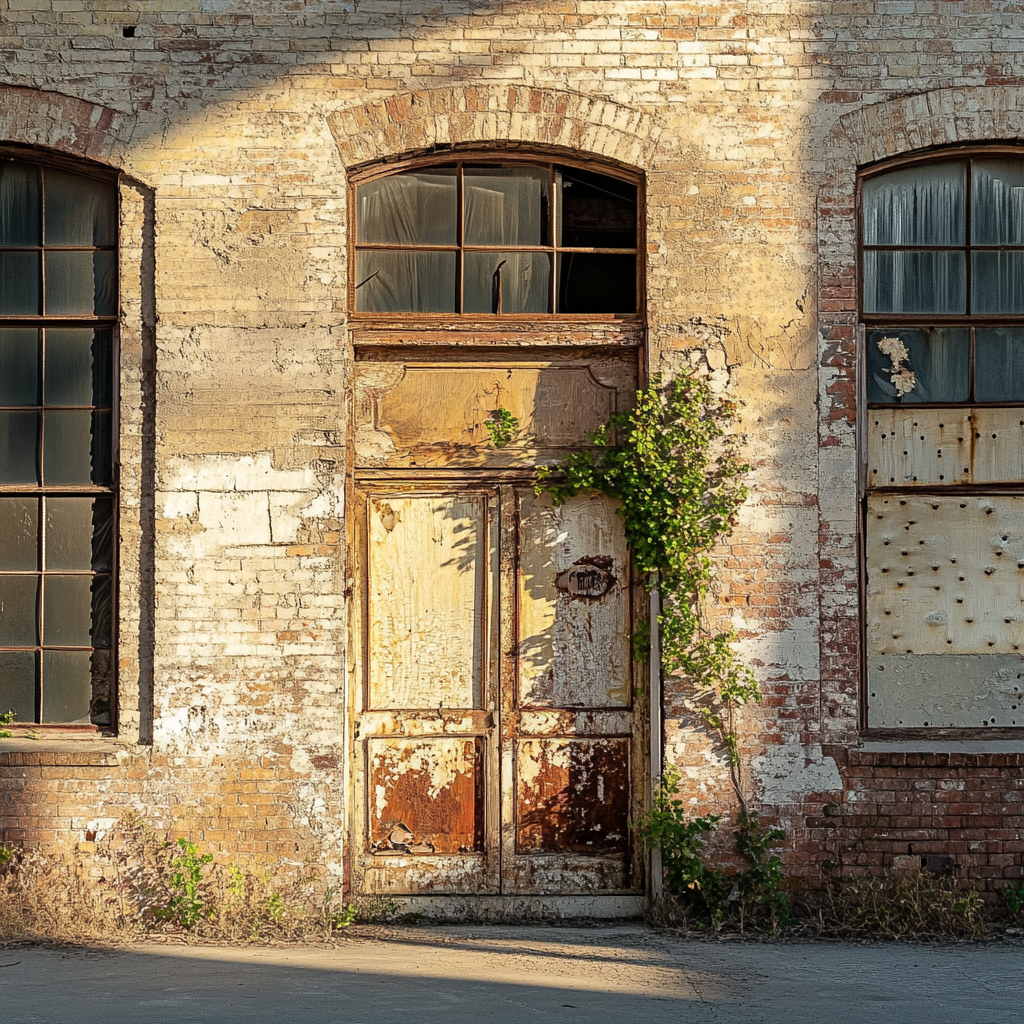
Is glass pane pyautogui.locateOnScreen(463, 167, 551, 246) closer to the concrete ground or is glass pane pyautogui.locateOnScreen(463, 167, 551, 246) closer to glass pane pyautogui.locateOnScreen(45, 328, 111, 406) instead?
glass pane pyautogui.locateOnScreen(45, 328, 111, 406)

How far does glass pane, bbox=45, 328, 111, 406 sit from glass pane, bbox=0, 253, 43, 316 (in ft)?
0.62

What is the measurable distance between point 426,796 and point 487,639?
940 millimetres

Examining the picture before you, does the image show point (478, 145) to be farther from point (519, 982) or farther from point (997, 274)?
point (519, 982)

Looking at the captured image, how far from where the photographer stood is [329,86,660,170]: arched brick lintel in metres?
5.68

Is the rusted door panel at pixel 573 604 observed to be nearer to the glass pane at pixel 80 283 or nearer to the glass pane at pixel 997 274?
Result: the glass pane at pixel 997 274

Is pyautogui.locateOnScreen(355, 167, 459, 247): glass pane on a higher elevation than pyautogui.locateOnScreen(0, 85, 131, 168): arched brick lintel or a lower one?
lower

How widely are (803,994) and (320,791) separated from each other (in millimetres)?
2590

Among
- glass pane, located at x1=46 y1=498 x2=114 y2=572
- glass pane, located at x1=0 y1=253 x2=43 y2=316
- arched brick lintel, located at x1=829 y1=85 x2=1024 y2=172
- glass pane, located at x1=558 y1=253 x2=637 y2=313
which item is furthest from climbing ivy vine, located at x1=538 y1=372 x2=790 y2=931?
glass pane, located at x1=0 y1=253 x2=43 y2=316

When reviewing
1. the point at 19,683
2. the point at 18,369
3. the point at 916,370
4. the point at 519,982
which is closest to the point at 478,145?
the point at 916,370

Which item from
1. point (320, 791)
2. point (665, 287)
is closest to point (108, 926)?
point (320, 791)

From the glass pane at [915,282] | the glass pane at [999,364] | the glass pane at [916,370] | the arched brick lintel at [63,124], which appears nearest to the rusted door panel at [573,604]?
the glass pane at [916,370]

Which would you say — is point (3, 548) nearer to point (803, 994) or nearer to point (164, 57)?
point (164, 57)

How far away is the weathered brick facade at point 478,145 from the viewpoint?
560 cm

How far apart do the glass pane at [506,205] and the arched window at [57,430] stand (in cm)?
203
